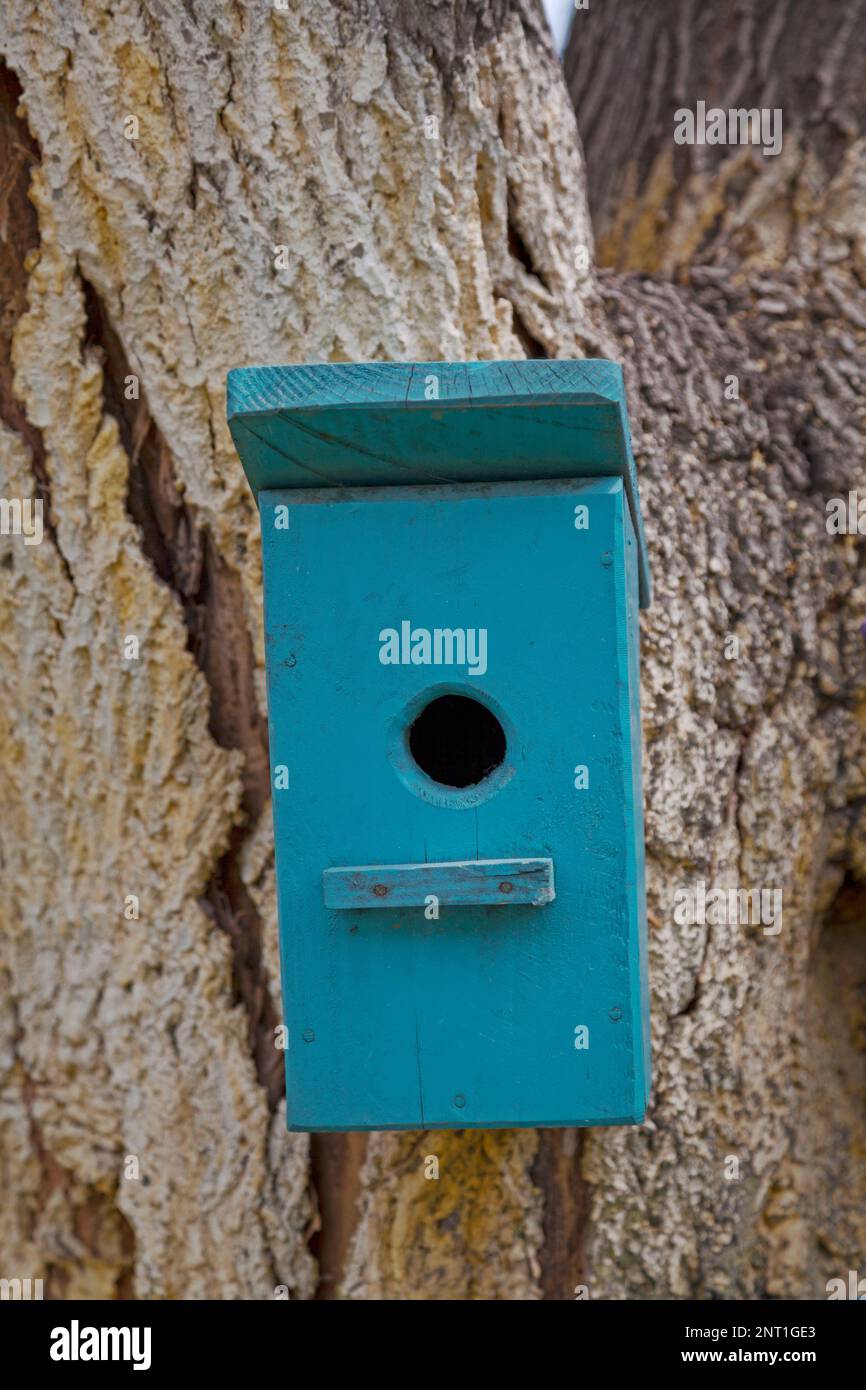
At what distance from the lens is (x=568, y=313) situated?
2840mm

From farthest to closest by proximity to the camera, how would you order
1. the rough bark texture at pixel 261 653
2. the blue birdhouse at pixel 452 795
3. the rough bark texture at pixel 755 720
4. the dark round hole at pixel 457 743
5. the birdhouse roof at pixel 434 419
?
the rough bark texture at pixel 755 720 < the rough bark texture at pixel 261 653 < the dark round hole at pixel 457 743 < the blue birdhouse at pixel 452 795 < the birdhouse roof at pixel 434 419

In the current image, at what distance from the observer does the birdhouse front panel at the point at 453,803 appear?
2109 mm

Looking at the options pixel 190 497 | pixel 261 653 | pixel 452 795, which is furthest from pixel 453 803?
pixel 190 497

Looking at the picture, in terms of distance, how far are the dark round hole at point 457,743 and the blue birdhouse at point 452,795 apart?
314 mm

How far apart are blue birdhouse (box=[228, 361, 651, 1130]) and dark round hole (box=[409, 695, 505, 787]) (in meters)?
0.31

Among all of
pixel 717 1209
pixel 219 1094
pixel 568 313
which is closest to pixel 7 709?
pixel 219 1094

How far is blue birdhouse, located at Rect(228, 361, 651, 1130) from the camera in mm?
2105

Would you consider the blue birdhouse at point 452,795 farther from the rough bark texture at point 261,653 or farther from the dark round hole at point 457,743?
the rough bark texture at point 261,653

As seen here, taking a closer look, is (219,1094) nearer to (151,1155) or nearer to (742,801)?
(151,1155)

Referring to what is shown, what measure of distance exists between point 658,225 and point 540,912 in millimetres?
2033

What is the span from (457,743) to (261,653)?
0.43 meters

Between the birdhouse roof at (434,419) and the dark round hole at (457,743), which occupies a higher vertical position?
the birdhouse roof at (434,419)

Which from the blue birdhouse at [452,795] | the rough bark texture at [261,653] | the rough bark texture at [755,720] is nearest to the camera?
the blue birdhouse at [452,795]

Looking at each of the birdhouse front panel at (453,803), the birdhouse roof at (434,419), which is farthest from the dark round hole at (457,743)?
the birdhouse roof at (434,419)
